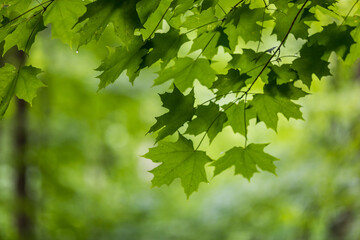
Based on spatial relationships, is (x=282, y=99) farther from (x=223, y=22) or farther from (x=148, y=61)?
(x=148, y=61)

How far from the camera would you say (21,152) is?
370cm

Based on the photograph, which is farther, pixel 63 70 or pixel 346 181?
pixel 63 70

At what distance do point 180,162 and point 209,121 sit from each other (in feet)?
0.44

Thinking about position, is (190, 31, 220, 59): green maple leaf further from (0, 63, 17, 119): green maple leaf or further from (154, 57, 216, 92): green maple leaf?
(0, 63, 17, 119): green maple leaf

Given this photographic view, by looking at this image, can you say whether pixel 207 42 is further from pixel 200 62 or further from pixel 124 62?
pixel 124 62

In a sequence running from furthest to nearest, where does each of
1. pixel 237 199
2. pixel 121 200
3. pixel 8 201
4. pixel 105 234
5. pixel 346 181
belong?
pixel 121 200
pixel 237 199
pixel 105 234
pixel 346 181
pixel 8 201

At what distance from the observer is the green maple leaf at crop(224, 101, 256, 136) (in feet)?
3.79

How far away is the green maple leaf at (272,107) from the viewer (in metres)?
1.15

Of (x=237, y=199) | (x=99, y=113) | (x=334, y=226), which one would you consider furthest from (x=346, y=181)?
(x=99, y=113)

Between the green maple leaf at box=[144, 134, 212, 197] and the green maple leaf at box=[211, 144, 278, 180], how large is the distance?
3.7 inches

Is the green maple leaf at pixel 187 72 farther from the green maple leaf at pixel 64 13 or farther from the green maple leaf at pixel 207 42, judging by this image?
the green maple leaf at pixel 64 13

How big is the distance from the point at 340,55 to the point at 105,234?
372 cm

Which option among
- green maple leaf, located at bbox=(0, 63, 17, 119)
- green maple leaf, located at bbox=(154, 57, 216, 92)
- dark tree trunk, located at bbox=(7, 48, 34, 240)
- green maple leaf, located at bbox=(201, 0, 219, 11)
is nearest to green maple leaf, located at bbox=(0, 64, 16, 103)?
green maple leaf, located at bbox=(0, 63, 17, 119)

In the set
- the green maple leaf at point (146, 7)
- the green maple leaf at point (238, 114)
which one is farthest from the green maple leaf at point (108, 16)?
the green maple leaf at point (238, 114)
